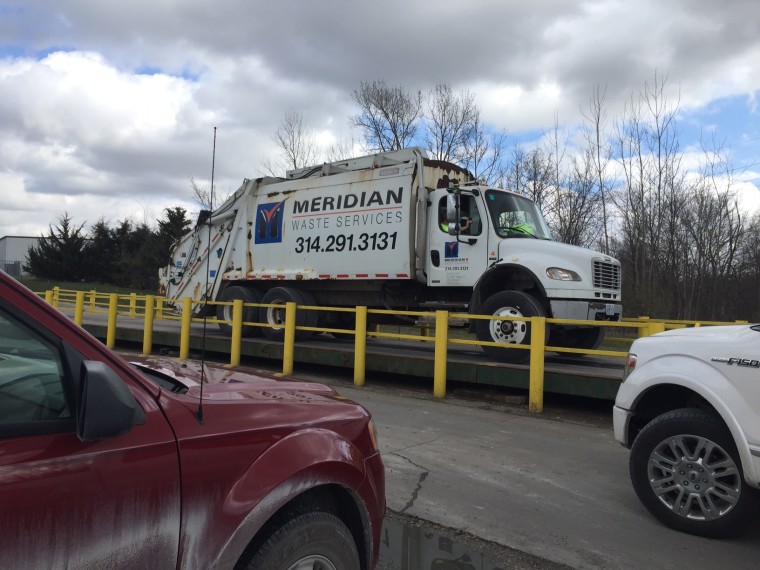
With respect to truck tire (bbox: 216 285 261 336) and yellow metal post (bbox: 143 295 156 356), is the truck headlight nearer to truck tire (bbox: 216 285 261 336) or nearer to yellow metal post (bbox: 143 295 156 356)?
truck tire (bbox: 216 285 261 336)

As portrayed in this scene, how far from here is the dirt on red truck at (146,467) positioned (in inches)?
63.5

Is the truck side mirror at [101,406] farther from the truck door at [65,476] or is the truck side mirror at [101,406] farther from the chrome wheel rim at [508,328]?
the chrome wheel rim at [508,328]

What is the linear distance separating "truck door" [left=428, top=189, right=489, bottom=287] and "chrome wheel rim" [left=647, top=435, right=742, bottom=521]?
228 inches

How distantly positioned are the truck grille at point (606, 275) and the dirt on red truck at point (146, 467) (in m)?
7.15

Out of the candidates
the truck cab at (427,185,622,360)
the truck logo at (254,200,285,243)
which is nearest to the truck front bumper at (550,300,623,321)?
the truck cab at (427,185,622,360)

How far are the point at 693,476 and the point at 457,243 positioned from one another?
6391 millimetres

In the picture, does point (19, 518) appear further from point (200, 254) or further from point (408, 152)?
point (200, 254)

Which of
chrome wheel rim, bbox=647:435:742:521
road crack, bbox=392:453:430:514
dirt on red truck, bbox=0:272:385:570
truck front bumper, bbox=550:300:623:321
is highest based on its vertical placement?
truck front bumper, bbox=550:300:623:321

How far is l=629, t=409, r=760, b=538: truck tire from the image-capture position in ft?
12.2

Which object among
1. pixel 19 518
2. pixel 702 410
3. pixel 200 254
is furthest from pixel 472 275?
pixel 19 518

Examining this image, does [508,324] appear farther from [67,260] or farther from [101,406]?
[67,260]

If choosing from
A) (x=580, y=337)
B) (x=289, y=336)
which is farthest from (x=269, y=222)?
(x=580, y=337)

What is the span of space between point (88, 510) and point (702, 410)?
12.4 ft

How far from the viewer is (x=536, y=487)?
192 inches
